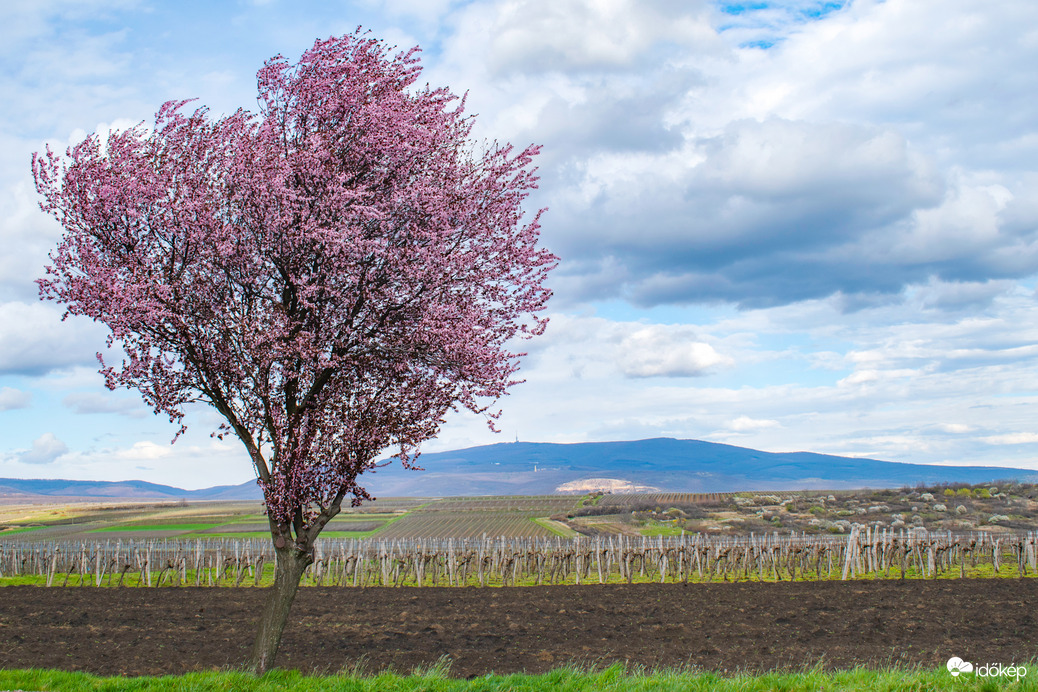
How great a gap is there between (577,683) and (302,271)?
724cm

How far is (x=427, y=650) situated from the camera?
17797 mm

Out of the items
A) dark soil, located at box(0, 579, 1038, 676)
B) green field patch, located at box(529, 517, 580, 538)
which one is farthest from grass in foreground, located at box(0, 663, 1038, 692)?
green field patch, located at box(529, 517, 580, 538)

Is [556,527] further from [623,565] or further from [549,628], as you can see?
[549,628]

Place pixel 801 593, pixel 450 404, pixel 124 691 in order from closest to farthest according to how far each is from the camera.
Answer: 1. pixel 124 691
2. pixel 450 404
3. pixel 801 593

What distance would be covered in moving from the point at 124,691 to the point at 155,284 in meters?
6.01

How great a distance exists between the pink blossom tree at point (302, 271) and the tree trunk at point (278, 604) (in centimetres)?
3

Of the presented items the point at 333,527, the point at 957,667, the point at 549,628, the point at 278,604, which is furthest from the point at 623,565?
the point at 333,527

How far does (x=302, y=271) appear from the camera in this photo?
1072cm

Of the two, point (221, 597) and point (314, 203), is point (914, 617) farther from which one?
point (221, 597)

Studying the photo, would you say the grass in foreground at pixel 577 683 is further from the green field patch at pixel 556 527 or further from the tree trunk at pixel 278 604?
the green field patch at pixel 556 527

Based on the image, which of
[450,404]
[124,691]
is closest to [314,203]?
[450,404]

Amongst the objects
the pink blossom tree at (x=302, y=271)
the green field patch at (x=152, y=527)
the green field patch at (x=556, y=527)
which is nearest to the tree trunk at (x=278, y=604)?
the pink blossom tree at (x=302, y=271)

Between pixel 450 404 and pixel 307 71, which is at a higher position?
pixel 307 71

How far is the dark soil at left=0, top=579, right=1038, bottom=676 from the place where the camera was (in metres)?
16.4
